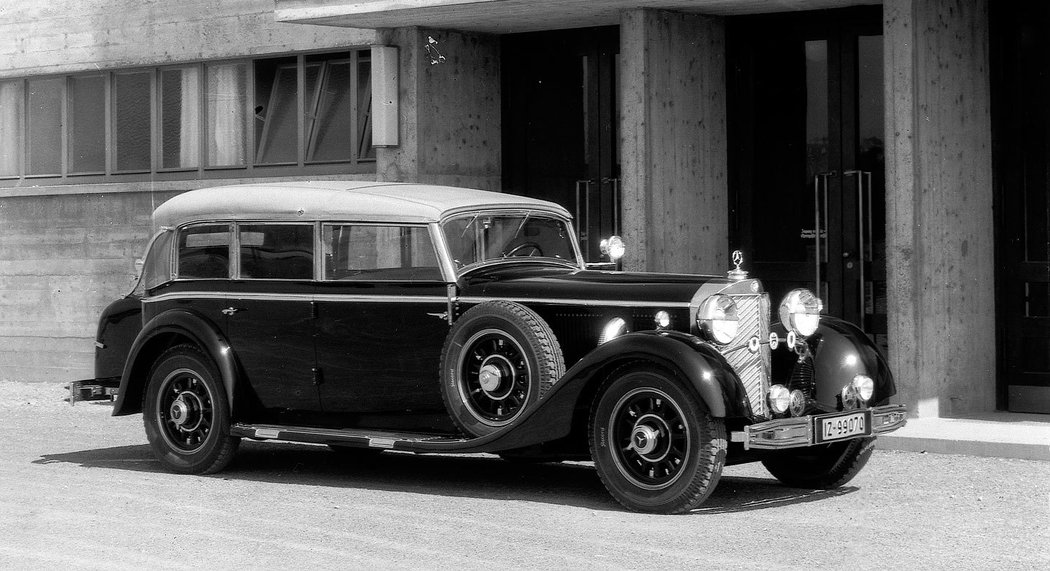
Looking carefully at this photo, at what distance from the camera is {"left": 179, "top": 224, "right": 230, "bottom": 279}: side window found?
9898mm

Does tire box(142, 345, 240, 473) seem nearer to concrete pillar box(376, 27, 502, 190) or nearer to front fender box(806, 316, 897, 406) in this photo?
front fender box(806, 316, 897, 406)

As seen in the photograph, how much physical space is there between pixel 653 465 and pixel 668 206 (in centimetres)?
604

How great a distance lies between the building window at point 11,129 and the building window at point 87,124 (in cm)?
84

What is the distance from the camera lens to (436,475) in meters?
9.60

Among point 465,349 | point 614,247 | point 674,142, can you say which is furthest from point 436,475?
point 674,142

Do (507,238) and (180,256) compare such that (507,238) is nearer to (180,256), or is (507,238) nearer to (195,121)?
(180,256)

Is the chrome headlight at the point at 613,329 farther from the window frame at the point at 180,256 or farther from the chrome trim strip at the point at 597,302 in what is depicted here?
the window frame at the point at 180,256

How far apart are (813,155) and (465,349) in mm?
6324

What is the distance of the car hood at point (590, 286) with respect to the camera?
832cm

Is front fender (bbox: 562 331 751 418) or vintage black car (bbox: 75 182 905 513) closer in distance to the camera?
front fender (bbox: 562 331 751 418)

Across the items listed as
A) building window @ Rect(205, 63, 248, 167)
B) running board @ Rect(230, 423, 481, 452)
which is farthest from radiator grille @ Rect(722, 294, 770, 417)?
building window @ Rect(205, 63, 248, 167)

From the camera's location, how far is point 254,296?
31.6 feet

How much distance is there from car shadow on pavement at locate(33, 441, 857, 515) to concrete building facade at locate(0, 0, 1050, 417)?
3.51 meters

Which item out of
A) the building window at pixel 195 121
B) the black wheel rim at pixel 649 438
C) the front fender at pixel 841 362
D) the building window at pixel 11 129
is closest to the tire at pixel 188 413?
the black wheel rim at pixel 649 438
